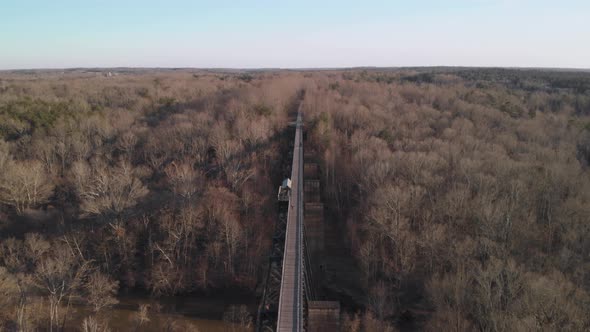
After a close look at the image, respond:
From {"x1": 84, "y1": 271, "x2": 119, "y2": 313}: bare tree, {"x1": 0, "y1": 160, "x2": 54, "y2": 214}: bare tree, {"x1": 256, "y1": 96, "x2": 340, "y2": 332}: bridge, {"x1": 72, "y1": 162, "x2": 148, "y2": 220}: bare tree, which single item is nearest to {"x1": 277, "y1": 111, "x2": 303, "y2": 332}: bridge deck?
{"x1": 256, "y1": 96, "x2": 340, "y2": 332}: bridge

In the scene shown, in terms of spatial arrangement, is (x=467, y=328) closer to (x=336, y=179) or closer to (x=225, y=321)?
(x=225, y=321)

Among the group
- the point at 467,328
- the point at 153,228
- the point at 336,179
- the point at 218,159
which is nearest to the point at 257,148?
the point at 218,159

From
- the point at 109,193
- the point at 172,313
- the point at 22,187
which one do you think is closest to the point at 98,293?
the point at 172,313

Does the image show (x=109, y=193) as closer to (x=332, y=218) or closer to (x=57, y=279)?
(x=57, y=279)

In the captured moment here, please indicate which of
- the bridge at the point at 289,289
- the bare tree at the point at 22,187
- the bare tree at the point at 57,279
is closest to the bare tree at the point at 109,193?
the bare tree at the point at 22,187

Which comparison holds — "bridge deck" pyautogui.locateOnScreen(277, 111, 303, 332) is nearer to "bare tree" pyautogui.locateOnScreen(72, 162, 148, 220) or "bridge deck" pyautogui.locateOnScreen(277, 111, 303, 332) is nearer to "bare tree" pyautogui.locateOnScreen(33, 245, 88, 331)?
"bare tree" pyautogui.locateOnScreen(33, 245, 88, 331)
